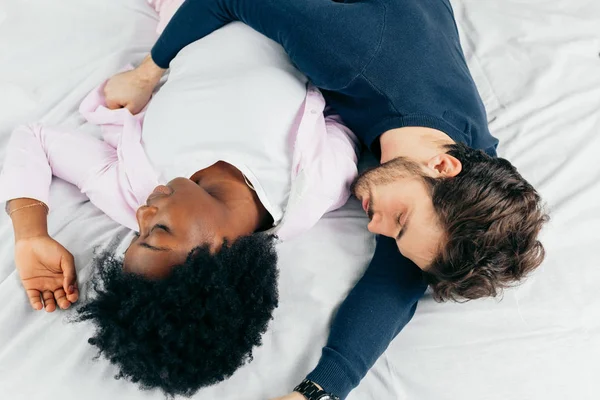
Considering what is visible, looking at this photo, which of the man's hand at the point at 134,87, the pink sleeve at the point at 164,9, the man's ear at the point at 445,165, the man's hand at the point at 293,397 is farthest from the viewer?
the pink sleeve at the point at 164,9

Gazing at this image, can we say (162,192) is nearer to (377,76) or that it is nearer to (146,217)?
(146,217)

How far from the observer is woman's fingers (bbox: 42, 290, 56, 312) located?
0.91 metres

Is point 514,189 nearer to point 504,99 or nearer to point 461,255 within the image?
point 461,255

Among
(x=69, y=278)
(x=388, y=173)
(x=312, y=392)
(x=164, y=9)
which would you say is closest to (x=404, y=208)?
(x=388, y=173)

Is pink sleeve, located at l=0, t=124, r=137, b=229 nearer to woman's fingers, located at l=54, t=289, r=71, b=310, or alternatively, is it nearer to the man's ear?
woman's fingers, located at l=54, t=289, r=71, b=310

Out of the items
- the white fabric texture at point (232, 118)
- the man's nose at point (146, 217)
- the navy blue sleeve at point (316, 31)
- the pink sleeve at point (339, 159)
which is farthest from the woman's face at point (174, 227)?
the navy blue sleeve at point (316, 31)

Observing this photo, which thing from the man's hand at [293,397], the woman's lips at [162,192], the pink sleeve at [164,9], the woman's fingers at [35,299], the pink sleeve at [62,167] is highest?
the pink sleeve at [164,9]

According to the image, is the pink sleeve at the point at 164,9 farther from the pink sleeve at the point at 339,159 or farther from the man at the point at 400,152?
the pink sleeve at the point at 339,159

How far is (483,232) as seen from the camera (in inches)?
35.5

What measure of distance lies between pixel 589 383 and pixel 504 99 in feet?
2.21

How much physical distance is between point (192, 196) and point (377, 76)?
1.41ft

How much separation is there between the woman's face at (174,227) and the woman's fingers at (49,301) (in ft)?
0.62

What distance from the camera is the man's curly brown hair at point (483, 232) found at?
909mm

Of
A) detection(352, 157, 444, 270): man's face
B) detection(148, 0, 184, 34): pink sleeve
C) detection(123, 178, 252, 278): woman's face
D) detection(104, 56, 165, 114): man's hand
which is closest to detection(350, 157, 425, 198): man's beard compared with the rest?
detection(352, 157, 444, 270): man's face
